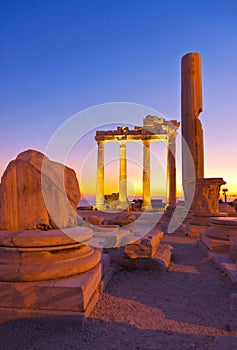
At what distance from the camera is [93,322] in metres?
3.51

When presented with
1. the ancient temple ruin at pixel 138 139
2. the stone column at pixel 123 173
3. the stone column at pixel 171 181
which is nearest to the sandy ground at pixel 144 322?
the stone column at pixel 171 181

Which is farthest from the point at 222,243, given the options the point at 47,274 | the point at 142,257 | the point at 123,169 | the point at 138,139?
the point at 123,169

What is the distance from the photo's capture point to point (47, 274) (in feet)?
12.4

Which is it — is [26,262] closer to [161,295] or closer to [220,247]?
[161,295]

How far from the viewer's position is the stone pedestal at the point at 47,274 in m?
3.51

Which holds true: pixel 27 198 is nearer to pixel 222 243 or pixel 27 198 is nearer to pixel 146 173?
pixel 222 243

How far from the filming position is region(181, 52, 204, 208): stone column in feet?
46.9

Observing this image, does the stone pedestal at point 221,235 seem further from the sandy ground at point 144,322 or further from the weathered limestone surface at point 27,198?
the weathered limestone surface at point 27,198

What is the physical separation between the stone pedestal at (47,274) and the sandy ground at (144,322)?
0.59 ft

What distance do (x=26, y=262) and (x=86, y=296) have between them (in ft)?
3.31

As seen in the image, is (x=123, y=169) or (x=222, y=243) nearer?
(x=222, y=243)

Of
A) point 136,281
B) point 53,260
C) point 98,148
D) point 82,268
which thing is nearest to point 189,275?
point 136,281

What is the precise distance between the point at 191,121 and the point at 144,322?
12.4 m

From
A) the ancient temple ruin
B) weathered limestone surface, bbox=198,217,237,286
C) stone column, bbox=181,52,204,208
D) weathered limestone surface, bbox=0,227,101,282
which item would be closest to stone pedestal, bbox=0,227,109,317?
weathered limestone surface, bbox=0,227,101,282
